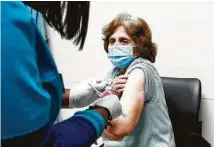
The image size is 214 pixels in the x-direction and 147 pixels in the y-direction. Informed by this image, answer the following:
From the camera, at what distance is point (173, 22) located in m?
1.88

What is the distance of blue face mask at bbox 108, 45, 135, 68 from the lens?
1491mm

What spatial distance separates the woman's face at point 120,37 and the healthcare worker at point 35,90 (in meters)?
0.67

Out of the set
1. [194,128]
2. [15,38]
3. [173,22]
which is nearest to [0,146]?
[15,38]

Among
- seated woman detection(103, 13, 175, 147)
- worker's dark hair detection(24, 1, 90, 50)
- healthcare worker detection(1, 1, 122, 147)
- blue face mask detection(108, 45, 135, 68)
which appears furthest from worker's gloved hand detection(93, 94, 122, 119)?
blue face mask detection(108, 45, 135, 68)

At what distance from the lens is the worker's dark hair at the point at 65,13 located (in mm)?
819

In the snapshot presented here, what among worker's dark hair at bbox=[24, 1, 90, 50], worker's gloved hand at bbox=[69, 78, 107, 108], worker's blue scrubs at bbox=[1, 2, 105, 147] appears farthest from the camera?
worker's gloved hand at bbox=[69, 78, 107, 108]

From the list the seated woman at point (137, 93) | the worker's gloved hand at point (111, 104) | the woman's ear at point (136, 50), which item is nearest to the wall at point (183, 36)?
the seated woman at point (137, 93)

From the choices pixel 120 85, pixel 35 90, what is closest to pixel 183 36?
pixel 120 85

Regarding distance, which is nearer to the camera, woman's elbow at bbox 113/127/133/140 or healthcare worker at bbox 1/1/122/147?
healthcare worker at bbox 1/1/122/147

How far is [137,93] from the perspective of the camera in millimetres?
1279

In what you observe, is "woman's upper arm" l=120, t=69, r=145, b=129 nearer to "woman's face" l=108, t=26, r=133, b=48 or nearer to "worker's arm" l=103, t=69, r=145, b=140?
"worker's arm" l=103, t=69, r=145, b=140

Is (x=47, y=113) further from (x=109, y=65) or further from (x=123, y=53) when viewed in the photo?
(x=109, y=65)

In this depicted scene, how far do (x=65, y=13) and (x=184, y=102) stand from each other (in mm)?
1089

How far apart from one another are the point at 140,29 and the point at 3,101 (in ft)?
3.36
